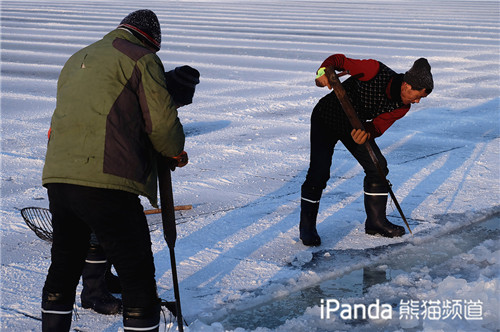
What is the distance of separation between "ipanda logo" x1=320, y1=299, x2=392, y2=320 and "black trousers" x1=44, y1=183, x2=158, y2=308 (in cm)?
135

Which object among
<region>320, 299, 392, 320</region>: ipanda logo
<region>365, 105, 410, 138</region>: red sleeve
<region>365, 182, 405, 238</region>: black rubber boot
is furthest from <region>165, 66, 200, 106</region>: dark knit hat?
<region>365, 182, 405, 238</region>: black rubber boot

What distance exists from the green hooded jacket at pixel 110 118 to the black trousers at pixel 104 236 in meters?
0.06

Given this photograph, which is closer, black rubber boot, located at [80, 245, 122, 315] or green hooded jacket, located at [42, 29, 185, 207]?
green hooded jacket, located at [42, 29, 185, 207]

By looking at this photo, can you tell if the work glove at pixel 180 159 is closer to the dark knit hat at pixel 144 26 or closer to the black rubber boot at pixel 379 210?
the dark knit hat at pixel 144 26

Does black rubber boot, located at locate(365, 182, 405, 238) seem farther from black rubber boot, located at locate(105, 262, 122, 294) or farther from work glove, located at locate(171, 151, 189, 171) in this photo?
work glove, located at locate(171, 151, 189, 171)

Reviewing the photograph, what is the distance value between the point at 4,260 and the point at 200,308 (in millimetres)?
1566

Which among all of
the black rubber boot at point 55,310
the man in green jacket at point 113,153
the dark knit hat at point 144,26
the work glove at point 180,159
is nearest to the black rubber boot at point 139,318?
the man in green jacket at point 113,153

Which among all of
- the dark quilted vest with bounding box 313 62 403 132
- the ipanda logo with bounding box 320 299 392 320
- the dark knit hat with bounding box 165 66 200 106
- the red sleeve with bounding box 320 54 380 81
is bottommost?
the ipanda logo with bounding box 320 299 392 320

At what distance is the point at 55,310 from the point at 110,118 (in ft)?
3.06

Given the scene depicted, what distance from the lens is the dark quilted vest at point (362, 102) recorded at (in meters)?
5.05

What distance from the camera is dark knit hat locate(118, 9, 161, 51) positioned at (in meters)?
3.32

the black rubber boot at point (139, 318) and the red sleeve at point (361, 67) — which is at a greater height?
the red sleeve at point (361, 67)

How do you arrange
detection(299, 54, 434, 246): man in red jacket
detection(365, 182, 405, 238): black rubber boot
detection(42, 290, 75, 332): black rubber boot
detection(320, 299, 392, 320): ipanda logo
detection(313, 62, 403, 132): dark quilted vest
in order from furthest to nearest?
detection(365, 182, 405, 238): black rubber boot < detection(313, 62, 403, 132): dark quilted vest < detection(299, 54, 434, 246): man in red jacket < detection(320, 299, 392, 320): ipanda logo < detection(42, 290, 75, 332): black rubber boot

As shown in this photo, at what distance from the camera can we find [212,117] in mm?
10070
